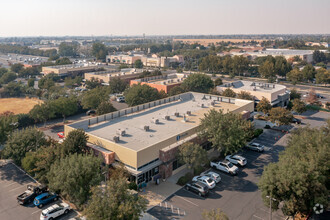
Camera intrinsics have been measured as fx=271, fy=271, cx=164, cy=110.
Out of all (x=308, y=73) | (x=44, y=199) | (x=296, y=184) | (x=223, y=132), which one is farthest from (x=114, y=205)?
(x=308, y=73)

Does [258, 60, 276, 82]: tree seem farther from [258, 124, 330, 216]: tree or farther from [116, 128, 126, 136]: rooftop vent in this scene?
[258, 124, 330, 216]: tree

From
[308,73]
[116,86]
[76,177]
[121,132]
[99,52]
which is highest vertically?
[99,52]

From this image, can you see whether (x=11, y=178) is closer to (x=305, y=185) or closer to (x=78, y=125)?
(x=78, y=125)

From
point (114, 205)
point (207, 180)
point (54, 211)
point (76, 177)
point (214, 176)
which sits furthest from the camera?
point (214, 176)

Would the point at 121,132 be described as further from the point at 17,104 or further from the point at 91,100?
the point at 17,104

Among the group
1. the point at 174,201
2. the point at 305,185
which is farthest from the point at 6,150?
the point at 305,185

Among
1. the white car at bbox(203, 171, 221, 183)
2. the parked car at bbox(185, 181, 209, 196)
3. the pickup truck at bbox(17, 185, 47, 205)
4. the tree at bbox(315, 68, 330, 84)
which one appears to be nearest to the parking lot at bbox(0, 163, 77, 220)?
the pickup truck at bbox(17, 185, 47, 205)
